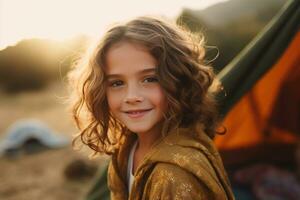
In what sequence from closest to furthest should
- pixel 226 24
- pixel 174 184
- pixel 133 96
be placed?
pixel 174 184 → pixel 133 96 → pixel 226 24

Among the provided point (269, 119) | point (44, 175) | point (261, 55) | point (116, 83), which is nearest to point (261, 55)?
point (261, 55)

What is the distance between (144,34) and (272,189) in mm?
2179

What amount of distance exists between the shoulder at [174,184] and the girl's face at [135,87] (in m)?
0.23

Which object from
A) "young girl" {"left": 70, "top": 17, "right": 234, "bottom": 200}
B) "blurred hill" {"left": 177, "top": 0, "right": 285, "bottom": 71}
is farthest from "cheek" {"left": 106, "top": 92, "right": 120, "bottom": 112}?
"blurred hill" {"left": 177, "top": 0, "right": 285, "bottom": 71}

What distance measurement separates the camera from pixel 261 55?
9.64 feet

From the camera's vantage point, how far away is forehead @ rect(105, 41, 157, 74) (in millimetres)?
1946

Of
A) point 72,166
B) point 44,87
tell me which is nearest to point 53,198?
point 72,166

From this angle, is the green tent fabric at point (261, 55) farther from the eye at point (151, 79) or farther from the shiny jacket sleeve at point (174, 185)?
the shiny jacket sleeve at point (174, 185)

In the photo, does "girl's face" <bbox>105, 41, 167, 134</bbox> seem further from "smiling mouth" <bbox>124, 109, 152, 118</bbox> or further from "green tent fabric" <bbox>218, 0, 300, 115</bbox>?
"green tent fabric" <bbox>218, 0, 300, 115</bbox>

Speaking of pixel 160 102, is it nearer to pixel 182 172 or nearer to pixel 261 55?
pixel 182 172

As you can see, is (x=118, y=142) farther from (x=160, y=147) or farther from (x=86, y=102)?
(x=160, y=147)

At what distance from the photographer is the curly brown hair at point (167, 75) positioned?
1969mm

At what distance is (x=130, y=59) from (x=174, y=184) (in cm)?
49

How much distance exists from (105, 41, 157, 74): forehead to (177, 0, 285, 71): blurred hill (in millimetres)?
1819
